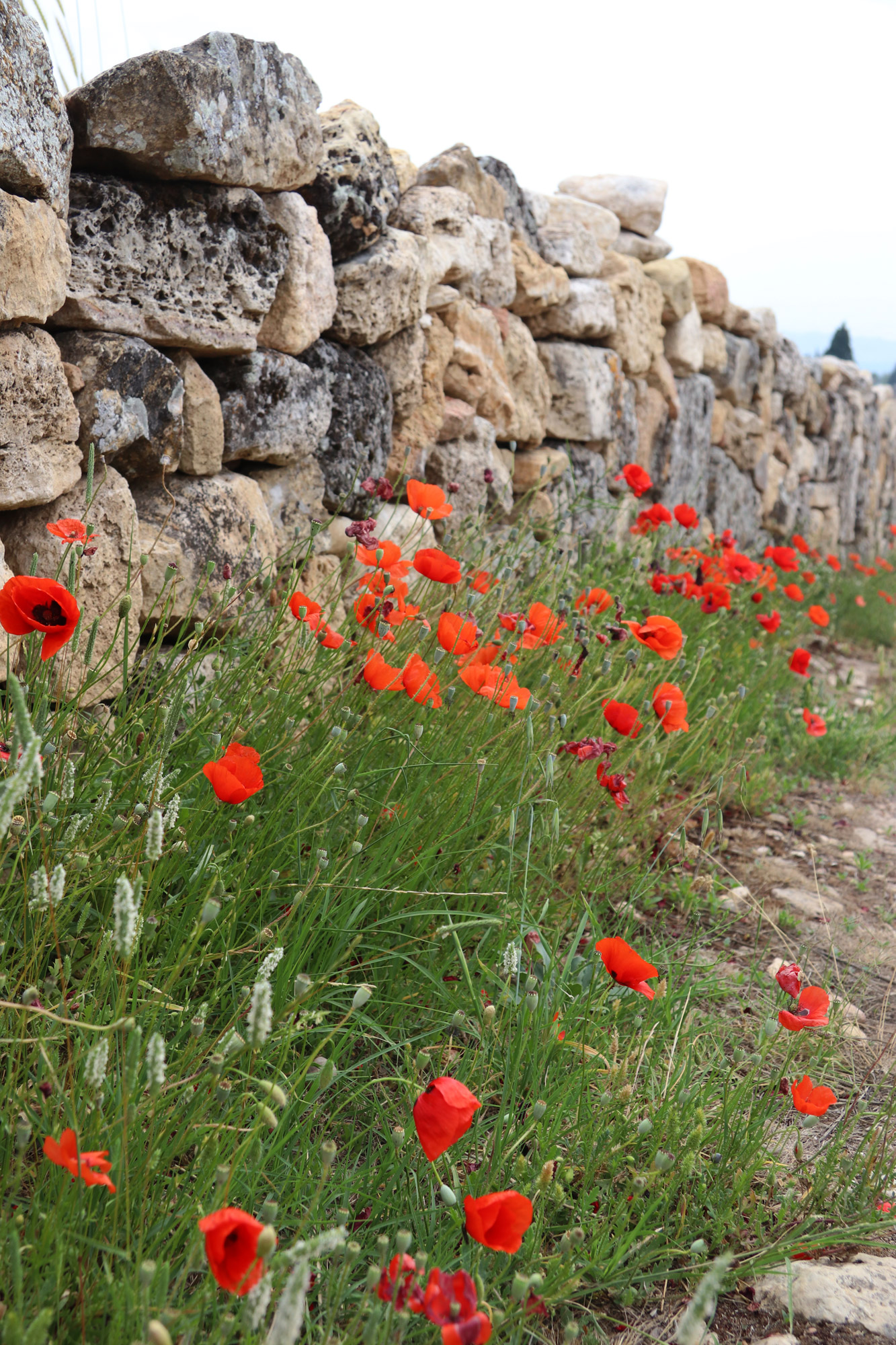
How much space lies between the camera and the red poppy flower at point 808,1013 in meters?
1.39

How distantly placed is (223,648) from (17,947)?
0.80m

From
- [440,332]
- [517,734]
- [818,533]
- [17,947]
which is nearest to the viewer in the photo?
[17,947]

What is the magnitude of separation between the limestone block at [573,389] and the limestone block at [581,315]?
68mm

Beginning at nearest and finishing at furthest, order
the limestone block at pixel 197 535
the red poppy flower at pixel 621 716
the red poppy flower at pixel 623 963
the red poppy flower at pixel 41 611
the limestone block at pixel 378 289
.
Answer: the red poppy flower at pixel 41 611 < the red poppy flower at pixel 623 963 < the red poppy flower at pixel 621 716 < the limestone block at pixel 197 535 < the limestone block at pixel 378 289

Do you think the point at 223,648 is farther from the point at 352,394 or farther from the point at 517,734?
the point at 352,394

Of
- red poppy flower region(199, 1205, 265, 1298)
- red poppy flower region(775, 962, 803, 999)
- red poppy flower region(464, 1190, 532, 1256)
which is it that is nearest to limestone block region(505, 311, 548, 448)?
red poppy flower region(775, 962, 803, 999)

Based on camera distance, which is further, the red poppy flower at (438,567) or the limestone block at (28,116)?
the red poppy flower at (438,567)

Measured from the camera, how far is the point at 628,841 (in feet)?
8.41

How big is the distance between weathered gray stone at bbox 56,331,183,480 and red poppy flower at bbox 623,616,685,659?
1136mm

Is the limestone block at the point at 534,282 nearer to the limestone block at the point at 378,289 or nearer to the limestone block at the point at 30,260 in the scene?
the limestone block at the point at 378,289

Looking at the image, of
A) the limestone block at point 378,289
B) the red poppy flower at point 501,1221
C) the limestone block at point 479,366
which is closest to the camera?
the red poppy flower at point 501,1221

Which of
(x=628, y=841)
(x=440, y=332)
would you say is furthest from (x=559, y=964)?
(x=440, y=332)

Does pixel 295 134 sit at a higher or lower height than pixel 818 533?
higher

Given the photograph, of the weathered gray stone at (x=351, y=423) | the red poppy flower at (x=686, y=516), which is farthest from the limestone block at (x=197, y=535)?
the red poppy flower at (x=686, y=516)
